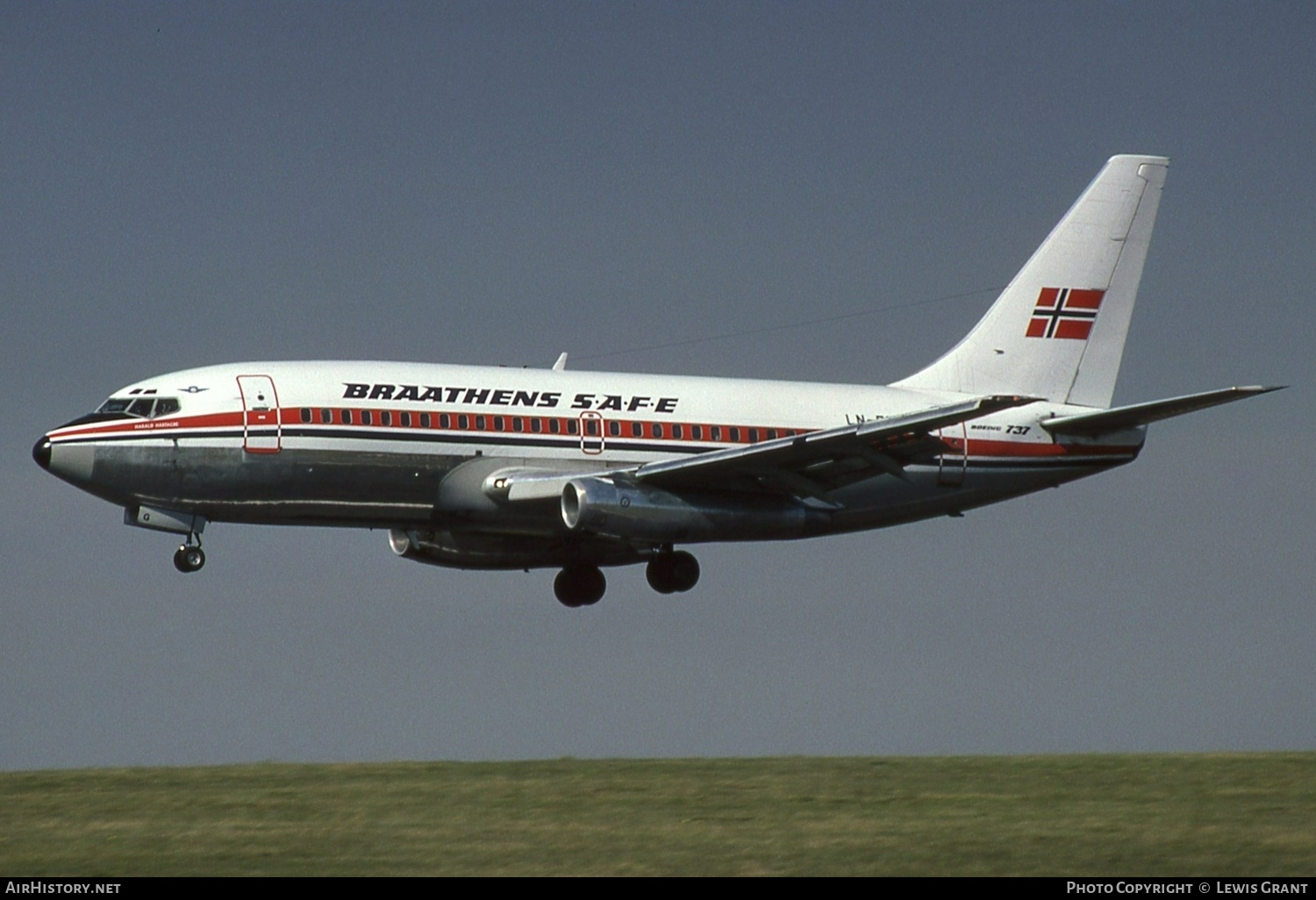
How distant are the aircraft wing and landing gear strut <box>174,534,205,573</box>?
5.36 meters

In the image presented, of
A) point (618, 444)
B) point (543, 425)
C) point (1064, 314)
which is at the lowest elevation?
point (618, 444)

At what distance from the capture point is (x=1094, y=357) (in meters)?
42.7

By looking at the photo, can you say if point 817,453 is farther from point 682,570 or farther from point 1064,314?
point 1064,314

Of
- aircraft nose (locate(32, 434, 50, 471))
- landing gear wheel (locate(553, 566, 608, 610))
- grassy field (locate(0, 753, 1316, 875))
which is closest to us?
grassy field (locate(0, 753, 1316, 875))

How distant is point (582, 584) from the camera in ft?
136

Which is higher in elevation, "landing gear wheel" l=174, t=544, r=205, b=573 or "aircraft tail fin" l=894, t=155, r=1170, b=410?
"aircraft tail fin" l=894, t=155, r=1170, b=410

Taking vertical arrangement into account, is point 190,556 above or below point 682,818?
above

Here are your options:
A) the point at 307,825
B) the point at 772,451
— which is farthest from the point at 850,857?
the point at 772,451

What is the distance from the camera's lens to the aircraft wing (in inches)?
1321

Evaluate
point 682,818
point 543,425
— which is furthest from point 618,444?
point 682,818

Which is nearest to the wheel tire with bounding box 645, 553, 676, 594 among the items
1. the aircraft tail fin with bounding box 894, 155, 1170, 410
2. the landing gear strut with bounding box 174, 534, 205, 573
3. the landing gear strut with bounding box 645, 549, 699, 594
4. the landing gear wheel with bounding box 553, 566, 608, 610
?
the landing gear strut with bounding box 645, 549, 699, 594

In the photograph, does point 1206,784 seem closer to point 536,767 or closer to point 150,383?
point 536,767

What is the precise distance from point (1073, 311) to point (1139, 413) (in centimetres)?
616

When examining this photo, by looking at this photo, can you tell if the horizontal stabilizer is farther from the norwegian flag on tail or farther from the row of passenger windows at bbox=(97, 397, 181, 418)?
the row of passenger windows at bbox=(97, 397, 181, 418)
